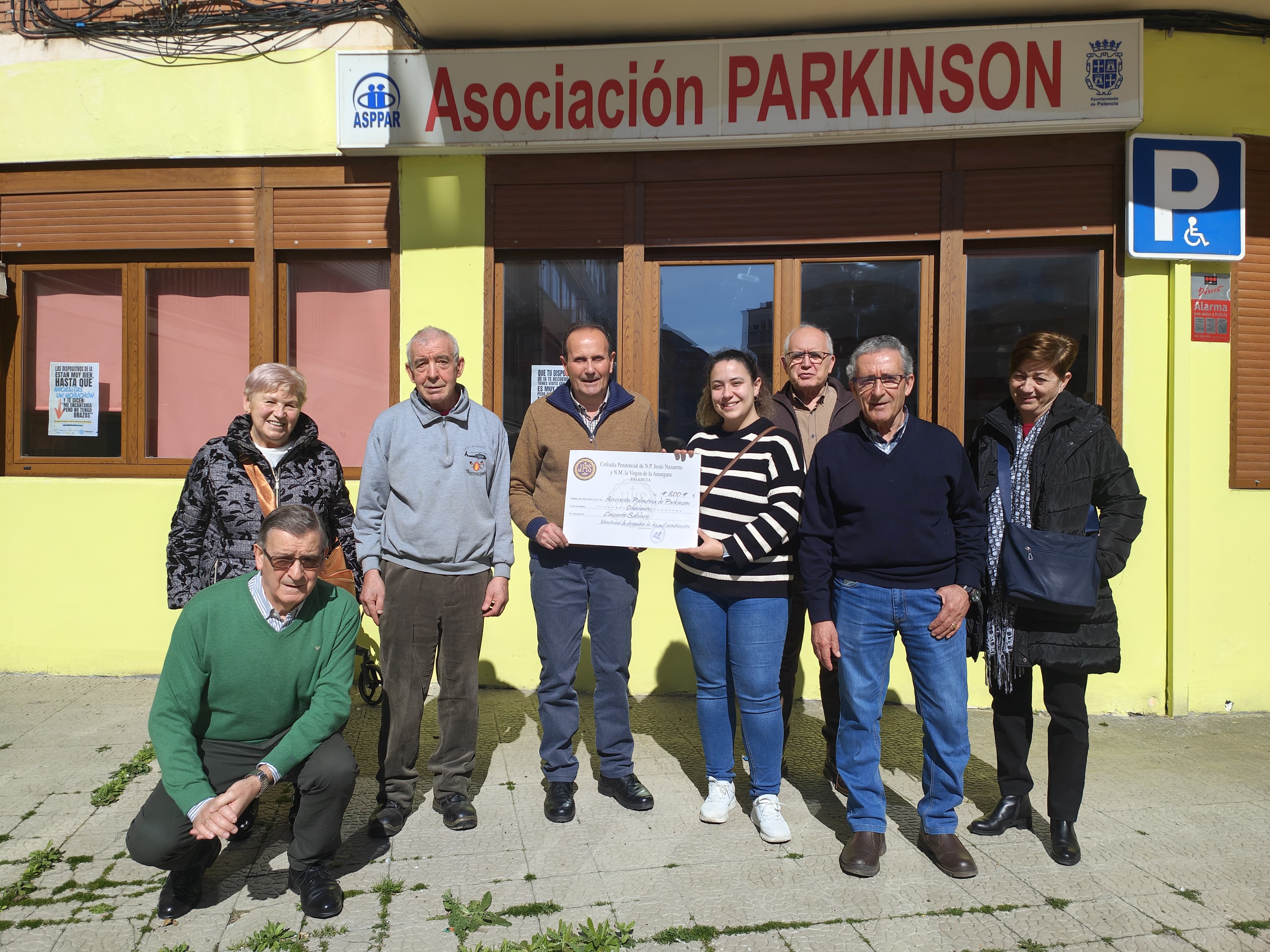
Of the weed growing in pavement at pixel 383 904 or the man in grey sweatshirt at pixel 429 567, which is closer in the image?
the weed growing in pavement at pixel 383 904

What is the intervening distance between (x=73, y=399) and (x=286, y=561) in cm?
437

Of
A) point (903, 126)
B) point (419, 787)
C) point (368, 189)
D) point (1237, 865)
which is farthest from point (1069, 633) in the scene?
point (368, 189)

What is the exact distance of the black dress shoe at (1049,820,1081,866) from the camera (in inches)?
126

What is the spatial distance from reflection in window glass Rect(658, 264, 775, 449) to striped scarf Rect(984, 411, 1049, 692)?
2.39 metres

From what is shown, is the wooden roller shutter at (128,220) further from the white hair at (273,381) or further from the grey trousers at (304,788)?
the grey trousers at (304,788)

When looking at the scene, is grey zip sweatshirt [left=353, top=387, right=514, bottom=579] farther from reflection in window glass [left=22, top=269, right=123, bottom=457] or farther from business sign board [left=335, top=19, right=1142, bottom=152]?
reflection in window glass [left=22, top=269, right=123, bottom=457]

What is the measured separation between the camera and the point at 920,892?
2.97 meters

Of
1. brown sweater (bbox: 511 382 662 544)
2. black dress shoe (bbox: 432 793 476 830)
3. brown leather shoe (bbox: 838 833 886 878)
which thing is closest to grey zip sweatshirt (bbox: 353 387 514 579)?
brown sweater (bbox: 511 382 662 544)

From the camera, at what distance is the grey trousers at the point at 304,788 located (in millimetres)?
2758

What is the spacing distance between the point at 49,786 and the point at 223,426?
9.14 ft

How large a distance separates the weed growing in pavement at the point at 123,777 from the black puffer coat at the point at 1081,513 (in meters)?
3.67

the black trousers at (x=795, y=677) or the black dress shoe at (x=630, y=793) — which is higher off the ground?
the black trousers at (x=795, y=677)

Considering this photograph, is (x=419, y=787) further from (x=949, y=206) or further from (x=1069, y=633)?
(x=949, y=206)

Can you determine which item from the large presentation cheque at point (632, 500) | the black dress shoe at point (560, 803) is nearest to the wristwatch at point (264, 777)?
the black dress shoe at point (560, 803)
